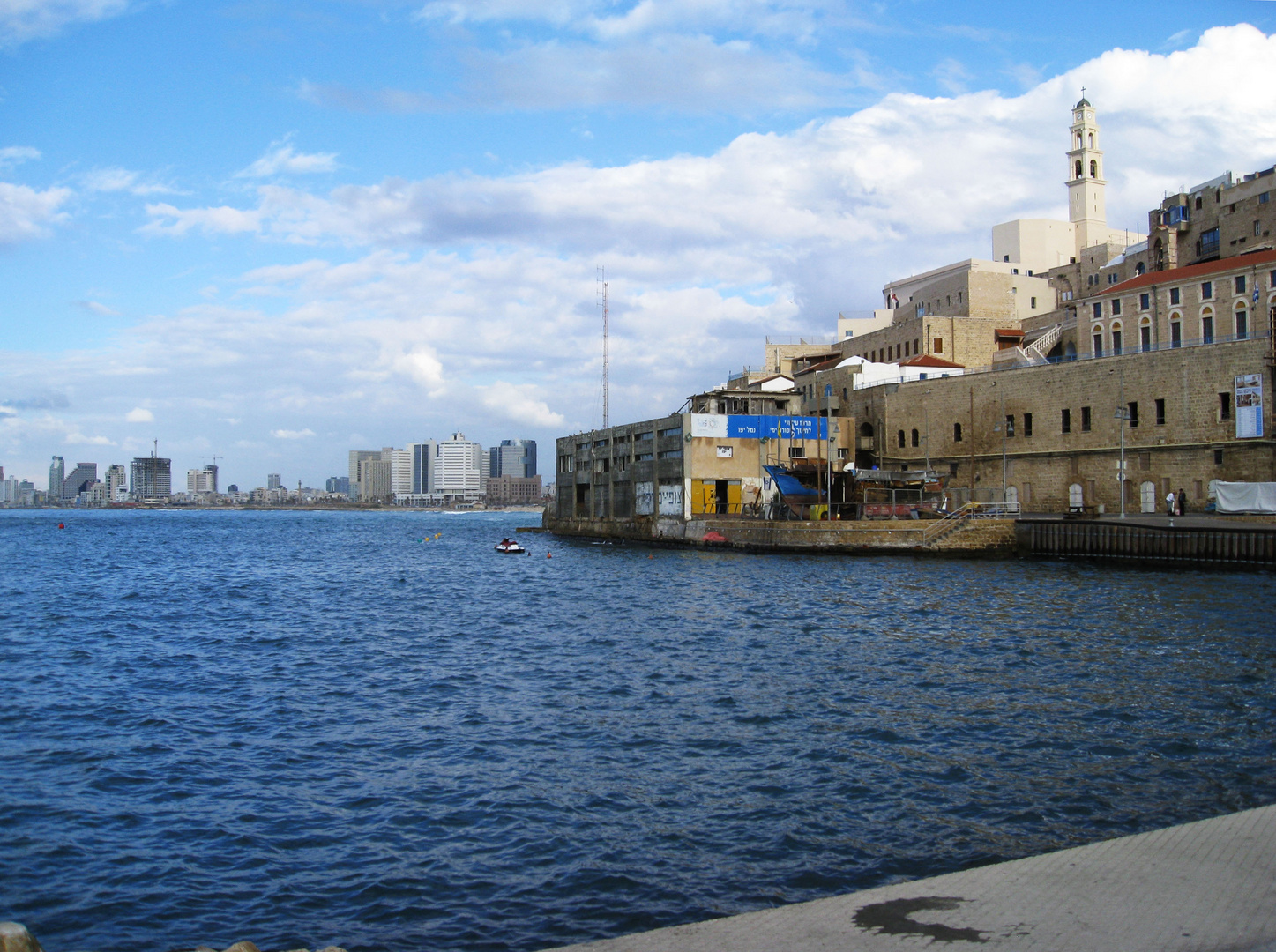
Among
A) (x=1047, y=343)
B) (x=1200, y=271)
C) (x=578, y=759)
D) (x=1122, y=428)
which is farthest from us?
(x=1047, y=343)

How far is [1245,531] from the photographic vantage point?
37781 millimetres

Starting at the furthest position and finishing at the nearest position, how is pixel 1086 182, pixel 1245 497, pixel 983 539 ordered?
pixel 1086 182 → pixel 983 539 → pixel 1245 497

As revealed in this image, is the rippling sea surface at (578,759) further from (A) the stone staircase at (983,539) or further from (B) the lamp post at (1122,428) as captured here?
(B) the lamp post at (1122,428)

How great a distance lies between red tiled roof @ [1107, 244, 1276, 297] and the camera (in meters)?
51.1

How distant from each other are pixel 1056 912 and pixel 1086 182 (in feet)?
337

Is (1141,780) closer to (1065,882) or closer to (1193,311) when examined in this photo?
(1065,882)

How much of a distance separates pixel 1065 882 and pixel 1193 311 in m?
57.6

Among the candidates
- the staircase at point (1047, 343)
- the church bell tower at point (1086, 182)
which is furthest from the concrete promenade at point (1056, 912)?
the church bell tower at point (1086, 182)

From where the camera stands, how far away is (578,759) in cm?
1368

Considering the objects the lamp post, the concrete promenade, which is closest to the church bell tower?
the lamp post

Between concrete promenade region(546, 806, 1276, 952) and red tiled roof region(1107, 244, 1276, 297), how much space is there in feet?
179

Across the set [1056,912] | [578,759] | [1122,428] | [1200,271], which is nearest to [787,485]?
[1122,428]

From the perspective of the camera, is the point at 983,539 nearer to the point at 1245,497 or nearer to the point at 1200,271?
the point at 1245,497

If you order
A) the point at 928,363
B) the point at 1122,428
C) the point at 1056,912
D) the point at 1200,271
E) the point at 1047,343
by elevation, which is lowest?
the point at 1056,912
